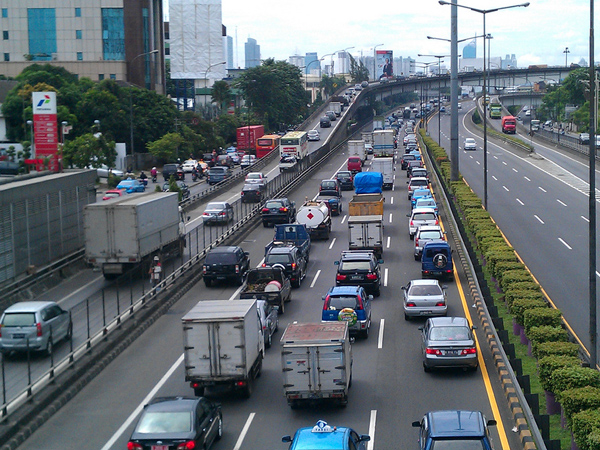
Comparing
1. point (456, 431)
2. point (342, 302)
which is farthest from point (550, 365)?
point (342, 302)

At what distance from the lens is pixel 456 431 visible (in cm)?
1310

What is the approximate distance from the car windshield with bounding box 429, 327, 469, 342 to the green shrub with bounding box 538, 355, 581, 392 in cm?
352

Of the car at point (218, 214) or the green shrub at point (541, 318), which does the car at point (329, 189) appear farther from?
the green shrub at point (541, 318)

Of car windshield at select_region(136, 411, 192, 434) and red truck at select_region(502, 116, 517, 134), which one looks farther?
red truck at select_region(502, 116, 517, 134)

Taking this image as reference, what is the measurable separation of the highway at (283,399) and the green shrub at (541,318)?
160cm

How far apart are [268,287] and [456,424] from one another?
14.6 metres

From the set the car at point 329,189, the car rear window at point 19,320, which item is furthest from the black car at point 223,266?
the car at point 329,189

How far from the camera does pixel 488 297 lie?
2512cm

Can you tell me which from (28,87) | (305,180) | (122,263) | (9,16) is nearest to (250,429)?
(122,263)

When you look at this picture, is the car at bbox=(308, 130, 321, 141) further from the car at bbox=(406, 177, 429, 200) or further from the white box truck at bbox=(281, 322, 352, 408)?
the white box truck at bbox=(281, 322, 352, 408)

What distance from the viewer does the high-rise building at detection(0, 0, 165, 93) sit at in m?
109

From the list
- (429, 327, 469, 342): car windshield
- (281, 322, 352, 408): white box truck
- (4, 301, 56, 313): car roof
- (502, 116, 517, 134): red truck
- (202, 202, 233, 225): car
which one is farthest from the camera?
(502, 116, 517, 134): red truck

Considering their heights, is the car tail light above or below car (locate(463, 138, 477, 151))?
below

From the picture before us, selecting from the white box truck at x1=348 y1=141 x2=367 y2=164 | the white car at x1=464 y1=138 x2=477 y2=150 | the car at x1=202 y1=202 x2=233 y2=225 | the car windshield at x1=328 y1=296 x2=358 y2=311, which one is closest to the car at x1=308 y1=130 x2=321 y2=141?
the white car at x1=464 y1=138 x2=477 y2=150
